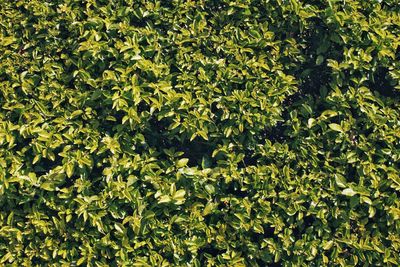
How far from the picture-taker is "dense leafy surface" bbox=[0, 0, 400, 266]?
10.8 feet

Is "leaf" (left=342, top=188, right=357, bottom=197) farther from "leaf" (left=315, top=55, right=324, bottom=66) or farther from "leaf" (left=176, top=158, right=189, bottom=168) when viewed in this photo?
"leaf" (left=176, top=158, right=189, bottom=168)

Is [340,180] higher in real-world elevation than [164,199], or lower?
higher

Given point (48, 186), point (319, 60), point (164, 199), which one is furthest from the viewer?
point (319, 60)

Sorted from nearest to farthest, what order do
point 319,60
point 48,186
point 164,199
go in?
1. point 164,199
2. point 48,186
3. point 319,60

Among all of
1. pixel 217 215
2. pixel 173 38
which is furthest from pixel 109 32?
pixel 217 215

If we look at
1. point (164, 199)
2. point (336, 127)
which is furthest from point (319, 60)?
point (164, 199)

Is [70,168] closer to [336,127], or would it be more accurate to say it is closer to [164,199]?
[164,199]

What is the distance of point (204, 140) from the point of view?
11.5ft

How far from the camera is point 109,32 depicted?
3.47m

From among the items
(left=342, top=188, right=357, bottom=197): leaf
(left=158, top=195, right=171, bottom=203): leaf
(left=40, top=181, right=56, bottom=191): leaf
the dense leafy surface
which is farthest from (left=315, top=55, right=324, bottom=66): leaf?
(left=40, top=181, right=56, bottom=191): leaf

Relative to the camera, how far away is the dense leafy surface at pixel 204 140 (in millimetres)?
3301

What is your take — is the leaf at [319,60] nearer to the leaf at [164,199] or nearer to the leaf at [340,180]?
the leaf at [340,180]

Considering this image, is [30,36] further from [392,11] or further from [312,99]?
[392,11]

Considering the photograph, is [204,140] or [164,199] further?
[204,140]
